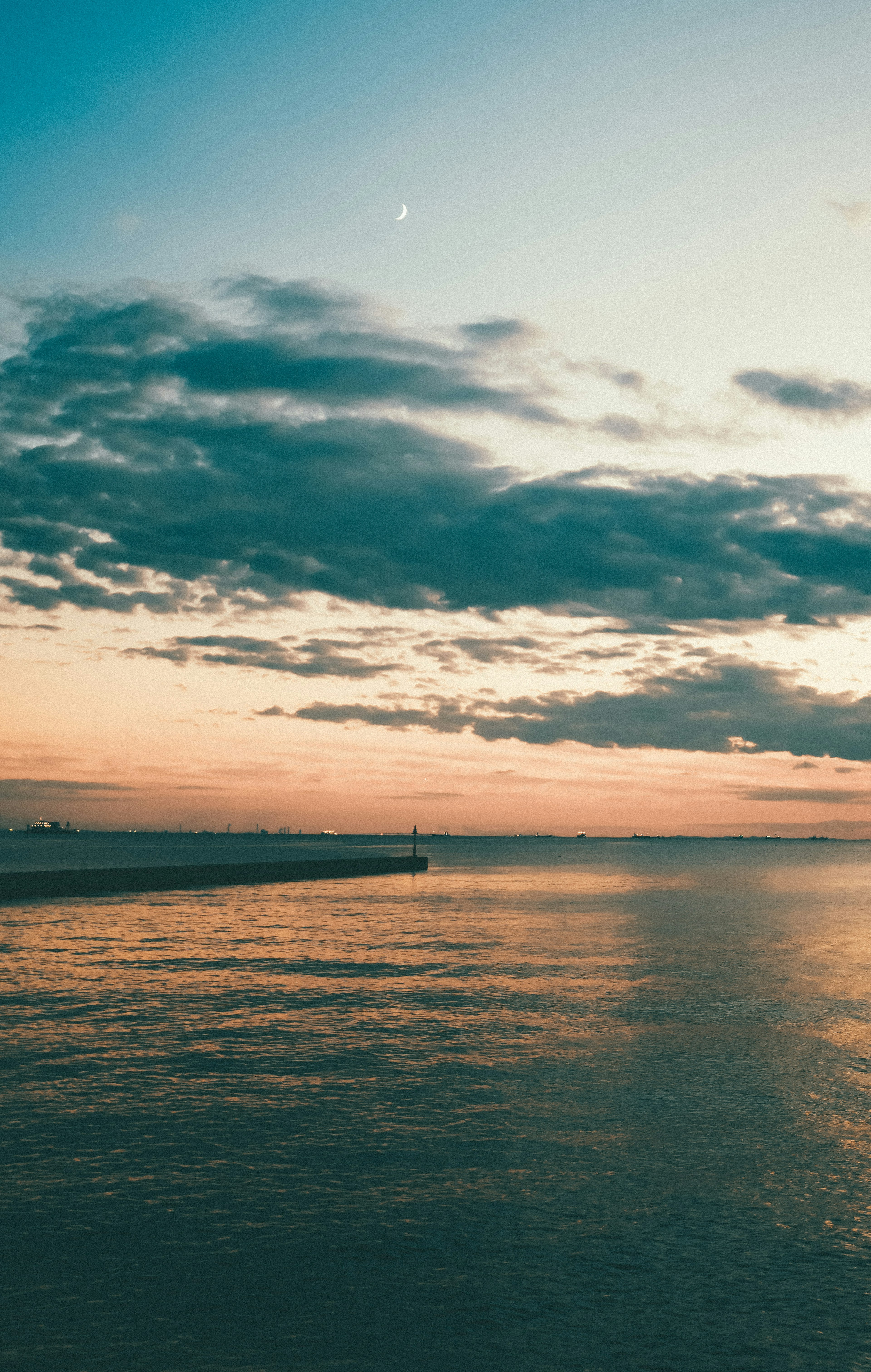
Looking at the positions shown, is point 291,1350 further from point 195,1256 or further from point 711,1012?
point 711,1012

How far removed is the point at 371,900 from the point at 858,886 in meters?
68.1

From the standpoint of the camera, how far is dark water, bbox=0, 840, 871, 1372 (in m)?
8.41

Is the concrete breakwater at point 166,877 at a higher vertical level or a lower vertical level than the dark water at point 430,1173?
lower

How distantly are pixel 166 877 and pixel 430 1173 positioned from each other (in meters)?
70.8

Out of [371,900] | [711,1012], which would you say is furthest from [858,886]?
[711,1012]

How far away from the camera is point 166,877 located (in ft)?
260

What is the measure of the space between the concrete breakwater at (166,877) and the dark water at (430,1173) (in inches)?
1439

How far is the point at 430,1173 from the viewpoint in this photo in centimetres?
1245

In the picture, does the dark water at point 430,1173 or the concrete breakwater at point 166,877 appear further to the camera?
the concrete breakwater at point 166,877

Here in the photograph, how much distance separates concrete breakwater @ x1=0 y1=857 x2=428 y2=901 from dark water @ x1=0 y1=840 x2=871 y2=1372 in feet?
120

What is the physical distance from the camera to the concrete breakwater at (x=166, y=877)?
212 feet

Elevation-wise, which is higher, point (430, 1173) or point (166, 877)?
point (430, 1173)

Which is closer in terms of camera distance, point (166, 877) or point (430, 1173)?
point (430, 1173)

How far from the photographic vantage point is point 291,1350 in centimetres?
805
